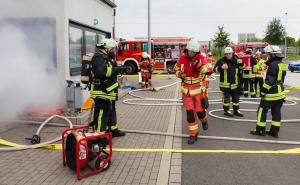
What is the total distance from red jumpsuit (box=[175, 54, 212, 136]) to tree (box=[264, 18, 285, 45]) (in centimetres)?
5170

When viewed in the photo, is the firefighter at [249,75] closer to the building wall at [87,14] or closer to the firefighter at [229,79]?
the firefighter at [229,79]

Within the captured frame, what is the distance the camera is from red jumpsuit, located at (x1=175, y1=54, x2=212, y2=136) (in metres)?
6.34

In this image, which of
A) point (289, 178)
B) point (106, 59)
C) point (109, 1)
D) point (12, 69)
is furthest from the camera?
point (109, 1)

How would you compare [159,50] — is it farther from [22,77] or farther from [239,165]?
[239,165]

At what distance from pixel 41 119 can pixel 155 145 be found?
2778 mm

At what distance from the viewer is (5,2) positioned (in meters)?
7.19

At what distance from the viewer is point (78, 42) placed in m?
9.20

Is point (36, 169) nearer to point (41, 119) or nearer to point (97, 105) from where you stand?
point (97, 105)

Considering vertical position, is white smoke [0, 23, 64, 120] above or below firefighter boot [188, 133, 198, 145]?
above

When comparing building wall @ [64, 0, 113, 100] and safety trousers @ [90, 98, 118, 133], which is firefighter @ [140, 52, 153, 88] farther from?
safety trousers @ [90, 98, 118, 133]

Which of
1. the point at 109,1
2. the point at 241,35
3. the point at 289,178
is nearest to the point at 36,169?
the point at 289,178

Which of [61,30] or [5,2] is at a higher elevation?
[5,2]

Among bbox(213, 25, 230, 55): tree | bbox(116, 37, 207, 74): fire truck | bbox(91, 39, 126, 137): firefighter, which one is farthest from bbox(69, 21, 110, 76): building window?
bbox(213, 25, 230, 55): tree

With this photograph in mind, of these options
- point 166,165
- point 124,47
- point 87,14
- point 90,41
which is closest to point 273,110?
point 166,165
